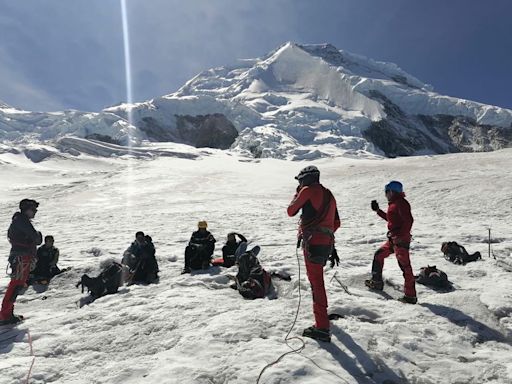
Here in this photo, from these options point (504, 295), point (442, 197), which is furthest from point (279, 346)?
point (442, 197)

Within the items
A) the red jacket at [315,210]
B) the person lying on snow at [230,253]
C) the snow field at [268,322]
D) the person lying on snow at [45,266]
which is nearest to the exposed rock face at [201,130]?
the snow field at [268,322]

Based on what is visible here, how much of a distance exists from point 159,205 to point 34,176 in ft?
92.1

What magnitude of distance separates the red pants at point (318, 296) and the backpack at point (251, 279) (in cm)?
204

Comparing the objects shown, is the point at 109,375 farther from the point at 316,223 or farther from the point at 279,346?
the point at 316,223

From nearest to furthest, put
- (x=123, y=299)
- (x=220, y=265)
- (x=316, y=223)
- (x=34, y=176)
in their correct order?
(x=316, y=223)
(x=123, y=299)
(x=220, y=265)
(x=34, y=176)

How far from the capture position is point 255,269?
7848 millimetres

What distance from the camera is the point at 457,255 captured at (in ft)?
31.9

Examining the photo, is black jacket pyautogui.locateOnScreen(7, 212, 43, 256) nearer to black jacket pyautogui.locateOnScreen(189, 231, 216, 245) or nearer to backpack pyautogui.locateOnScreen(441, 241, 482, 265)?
Answer: black jacket pyautogui.locateOnScreen(189, 231, 216, 245)

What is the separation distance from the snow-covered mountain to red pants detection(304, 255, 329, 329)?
112 metres

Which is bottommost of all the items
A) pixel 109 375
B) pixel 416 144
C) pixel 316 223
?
pixel 109 375

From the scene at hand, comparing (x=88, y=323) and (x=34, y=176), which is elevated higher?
(x=34, y=176)

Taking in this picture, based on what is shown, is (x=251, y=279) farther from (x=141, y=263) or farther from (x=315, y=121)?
(x=315, y=121)

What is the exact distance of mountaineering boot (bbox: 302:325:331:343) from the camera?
5.27 metres

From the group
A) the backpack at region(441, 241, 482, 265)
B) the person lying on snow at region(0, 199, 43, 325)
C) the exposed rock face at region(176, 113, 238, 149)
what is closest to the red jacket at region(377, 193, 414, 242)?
the backpack at region(441, 241, 482, 265)
